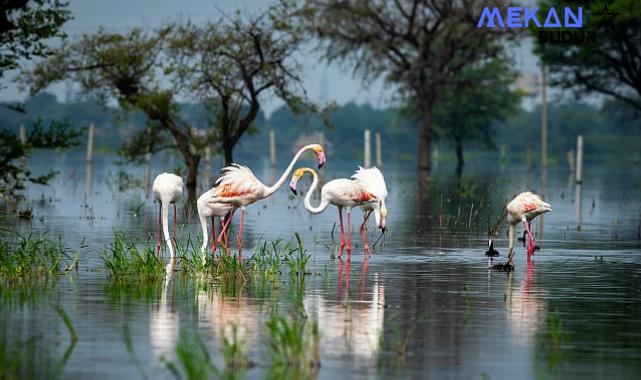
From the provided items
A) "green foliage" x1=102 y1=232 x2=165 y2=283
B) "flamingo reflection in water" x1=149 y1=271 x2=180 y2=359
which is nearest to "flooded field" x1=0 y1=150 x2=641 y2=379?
"flamingo reflection in water" x1=149 y1=271 x2=180 y2=359

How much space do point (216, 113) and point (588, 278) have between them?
3037 centimetres

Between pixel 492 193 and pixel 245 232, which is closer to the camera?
pixel 245 232

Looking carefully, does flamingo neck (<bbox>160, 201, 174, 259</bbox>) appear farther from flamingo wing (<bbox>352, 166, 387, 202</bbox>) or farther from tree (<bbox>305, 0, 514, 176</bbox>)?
tree (<bbox>305, 0, 514, 176</bbox>)

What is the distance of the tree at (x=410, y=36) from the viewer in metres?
67.3

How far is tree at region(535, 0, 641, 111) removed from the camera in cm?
6438

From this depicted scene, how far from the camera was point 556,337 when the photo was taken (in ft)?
38.7

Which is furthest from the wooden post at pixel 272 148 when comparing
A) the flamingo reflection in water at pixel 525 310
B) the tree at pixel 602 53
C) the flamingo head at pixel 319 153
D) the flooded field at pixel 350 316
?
the flamingo reflection in water at pixel 525 310

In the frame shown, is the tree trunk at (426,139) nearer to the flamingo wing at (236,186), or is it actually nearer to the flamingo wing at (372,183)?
the flamingo wing at (372,183)

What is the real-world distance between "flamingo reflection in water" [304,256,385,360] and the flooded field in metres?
0.02

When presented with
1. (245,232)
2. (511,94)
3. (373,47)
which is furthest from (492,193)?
(511,94)

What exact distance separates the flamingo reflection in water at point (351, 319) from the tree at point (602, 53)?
50229 mm

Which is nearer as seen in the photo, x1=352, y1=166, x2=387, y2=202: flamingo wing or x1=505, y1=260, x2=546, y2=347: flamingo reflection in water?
x1=505, y1=260, x2=546, y2=347: flamingo reflection in water

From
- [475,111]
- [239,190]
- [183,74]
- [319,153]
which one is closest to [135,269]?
[239,190]

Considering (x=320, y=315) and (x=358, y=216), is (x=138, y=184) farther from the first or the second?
(x=320, y=315)
